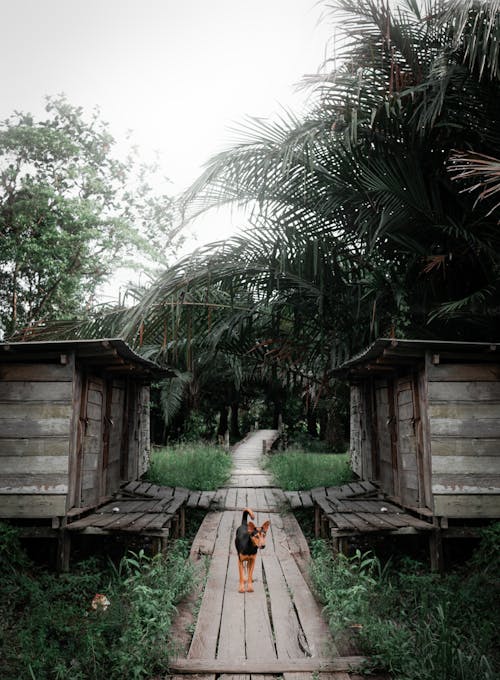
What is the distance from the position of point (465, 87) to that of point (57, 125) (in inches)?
580

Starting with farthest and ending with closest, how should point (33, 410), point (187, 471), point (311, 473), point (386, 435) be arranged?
point (187, 471), point (311, 473), point (386, 435), point (33, 410)

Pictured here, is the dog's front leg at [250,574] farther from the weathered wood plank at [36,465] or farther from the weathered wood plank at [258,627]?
the weathered wood plank at [36,465]

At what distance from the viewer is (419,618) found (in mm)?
4285

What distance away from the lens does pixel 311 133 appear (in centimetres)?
589

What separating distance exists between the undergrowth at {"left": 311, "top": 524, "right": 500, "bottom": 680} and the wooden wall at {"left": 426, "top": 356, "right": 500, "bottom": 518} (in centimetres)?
39

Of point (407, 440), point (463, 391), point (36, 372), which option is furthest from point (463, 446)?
point (36, 372)

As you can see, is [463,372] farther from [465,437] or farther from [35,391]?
[35,391]

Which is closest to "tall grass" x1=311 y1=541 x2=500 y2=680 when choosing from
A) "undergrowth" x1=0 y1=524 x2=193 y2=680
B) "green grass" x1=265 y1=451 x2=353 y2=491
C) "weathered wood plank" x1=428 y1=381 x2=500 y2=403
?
"undergrowth" x1=0 y1=524 x2=193 y2=680

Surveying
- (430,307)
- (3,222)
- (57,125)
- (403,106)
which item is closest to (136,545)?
(430,307)

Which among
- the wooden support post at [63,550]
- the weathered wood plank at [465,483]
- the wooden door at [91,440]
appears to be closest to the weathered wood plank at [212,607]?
the wooden support post at [63,550]

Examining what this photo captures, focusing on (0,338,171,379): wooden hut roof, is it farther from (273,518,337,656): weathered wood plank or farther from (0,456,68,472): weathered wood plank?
(273,518,337,656): weathered wood plank

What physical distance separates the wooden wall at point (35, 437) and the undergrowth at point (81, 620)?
0.40 meters

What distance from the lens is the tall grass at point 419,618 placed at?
3219 millimetres

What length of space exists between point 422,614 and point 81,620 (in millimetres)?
2621
